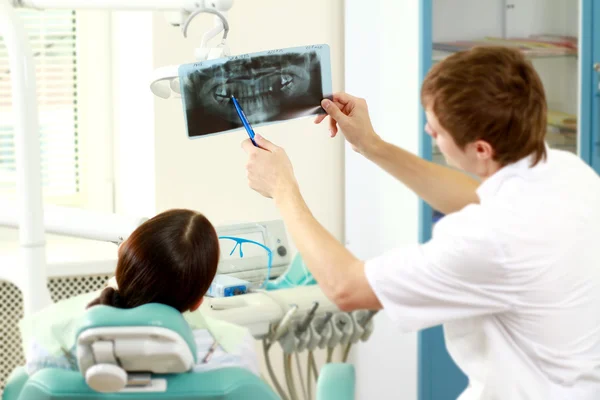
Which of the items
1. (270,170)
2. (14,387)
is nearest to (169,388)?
(14,387)

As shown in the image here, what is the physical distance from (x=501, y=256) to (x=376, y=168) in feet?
5.73

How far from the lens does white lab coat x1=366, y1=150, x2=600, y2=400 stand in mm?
1423

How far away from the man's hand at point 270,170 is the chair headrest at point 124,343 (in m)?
0.47

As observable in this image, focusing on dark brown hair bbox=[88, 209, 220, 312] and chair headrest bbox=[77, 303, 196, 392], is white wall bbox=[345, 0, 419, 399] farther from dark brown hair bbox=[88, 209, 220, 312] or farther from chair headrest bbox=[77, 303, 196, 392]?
chair headrest bbox=[77, 303, 196, 392]

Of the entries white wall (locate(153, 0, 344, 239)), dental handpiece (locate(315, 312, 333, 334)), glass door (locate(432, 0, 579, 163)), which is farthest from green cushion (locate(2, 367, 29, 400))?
glass door (locate(432, 0, 579, 163))

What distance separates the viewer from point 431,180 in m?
1.96

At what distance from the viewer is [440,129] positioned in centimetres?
154

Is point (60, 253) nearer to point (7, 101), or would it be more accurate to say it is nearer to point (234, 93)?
point (7, 101)

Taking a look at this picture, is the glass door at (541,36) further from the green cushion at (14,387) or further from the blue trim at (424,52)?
the green cushion at (14,387)

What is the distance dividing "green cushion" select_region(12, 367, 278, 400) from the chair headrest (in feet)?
0.09

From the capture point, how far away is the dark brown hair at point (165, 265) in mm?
1405

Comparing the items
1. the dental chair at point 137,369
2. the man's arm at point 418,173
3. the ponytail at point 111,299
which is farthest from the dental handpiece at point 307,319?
the dental chair at point 137,369

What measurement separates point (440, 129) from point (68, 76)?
6.63 ft

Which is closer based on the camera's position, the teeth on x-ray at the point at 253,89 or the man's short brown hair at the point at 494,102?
the man's short brown hair at the point at 494,102
